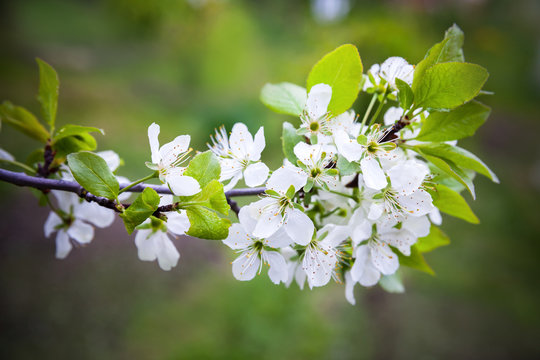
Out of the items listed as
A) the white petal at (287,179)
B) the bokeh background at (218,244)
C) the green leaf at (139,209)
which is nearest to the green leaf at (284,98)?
the white petal at (287,179)

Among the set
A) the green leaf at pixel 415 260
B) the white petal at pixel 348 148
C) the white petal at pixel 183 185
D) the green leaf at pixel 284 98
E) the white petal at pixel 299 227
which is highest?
the green leaf at pixel 284 98

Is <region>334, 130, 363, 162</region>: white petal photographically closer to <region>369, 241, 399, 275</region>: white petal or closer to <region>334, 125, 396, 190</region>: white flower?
<region>334, 125, 396, 190</region>: white flower

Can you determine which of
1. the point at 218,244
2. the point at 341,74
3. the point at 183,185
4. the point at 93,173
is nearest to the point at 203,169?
the point at 183,185

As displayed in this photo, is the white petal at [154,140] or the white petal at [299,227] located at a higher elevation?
the white petal at [154,140]

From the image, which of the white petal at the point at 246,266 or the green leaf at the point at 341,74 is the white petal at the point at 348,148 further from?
the white petal at the point at 246,266

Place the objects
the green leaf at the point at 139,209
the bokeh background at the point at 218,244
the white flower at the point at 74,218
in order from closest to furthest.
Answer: the green leaf at the point at 139,209, the white flower at the point at 74,218, the bokeh background at the point at 218,244

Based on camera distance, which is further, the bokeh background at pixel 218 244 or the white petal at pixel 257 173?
the bokeh background at pixel 218 244

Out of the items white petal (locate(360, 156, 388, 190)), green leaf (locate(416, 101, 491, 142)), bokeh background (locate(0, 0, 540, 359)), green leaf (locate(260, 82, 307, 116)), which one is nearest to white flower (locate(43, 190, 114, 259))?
green leaf (locate(260, 82, 307, 116))

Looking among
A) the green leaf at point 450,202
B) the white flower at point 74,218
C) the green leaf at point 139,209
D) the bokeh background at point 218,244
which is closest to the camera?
the green leaf at point 139,209

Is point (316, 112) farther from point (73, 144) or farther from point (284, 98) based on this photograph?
point (73, 144)
